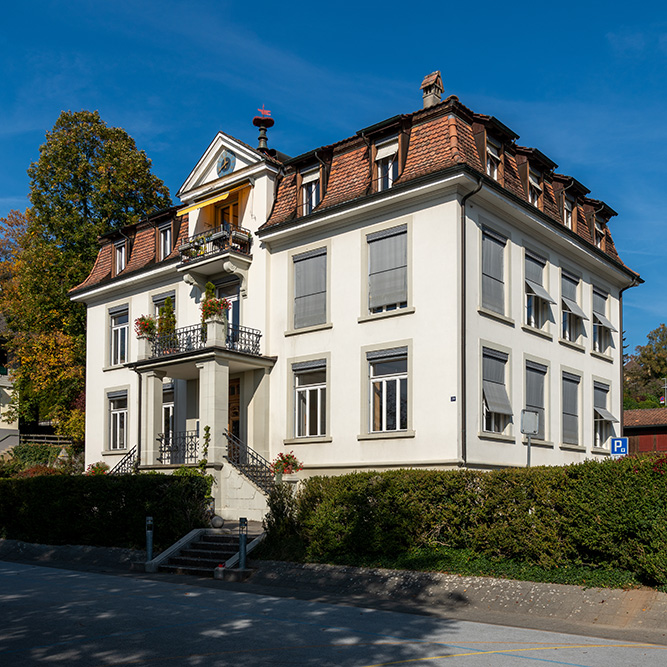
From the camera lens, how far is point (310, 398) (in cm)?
2411

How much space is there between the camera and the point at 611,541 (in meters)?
12.8

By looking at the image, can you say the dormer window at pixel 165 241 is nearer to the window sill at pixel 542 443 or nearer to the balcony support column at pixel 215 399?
the balcony support column at pixel 215 399

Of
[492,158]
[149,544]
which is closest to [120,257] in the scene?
[492,158]

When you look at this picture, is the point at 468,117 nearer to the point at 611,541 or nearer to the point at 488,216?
the point at 488,216

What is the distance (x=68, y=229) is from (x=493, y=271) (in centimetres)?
2404

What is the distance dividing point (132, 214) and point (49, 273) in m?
4.96

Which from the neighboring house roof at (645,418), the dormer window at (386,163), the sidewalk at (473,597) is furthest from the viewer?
the neighboring house roof at (645,418)

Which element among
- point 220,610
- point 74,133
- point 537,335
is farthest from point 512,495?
point 74,133

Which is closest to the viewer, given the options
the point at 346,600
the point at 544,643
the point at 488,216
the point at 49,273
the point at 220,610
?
the point at 544,643

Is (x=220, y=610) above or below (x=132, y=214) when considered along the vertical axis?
below

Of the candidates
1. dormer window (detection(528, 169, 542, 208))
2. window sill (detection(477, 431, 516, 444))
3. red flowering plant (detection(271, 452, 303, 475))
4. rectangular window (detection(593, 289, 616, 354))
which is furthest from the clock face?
rectangular window (detection(593, 289, 616, 354))

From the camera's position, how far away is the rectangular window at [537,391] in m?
23.7

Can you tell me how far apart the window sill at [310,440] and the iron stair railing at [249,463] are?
914 mm

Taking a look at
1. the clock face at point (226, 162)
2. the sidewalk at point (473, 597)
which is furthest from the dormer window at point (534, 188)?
the sidewalk at point (473, 597)
